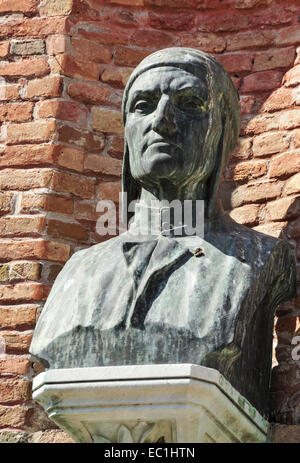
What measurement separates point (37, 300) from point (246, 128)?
1.22 meters

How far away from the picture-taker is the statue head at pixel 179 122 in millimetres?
4684

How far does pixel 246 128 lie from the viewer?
5.82 metres

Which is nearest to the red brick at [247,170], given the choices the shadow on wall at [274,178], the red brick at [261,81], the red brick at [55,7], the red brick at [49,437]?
the shadow on wall at [274,178]

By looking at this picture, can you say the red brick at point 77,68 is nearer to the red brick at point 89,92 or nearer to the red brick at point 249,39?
the red brick at point 89,92

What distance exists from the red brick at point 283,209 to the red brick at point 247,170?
18 cm

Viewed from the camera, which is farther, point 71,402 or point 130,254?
point 130,254

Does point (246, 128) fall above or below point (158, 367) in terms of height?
above

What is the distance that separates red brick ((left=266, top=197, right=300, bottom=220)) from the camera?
546 cm

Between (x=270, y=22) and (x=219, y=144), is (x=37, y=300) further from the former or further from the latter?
(x=270, y=22)

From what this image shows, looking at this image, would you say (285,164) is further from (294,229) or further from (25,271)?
(25,271)

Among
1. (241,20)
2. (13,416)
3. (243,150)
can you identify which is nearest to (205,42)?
(241,20)

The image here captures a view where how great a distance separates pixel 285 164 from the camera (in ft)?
18.4
